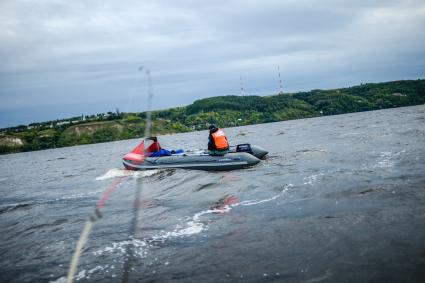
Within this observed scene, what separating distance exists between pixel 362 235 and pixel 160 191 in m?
10.4

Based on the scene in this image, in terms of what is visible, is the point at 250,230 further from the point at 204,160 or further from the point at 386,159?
the point at 204,160

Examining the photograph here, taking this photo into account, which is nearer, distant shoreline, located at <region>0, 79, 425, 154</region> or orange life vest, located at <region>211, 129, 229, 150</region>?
orange life vest, located at <region>211, 129, 229, 150</region>

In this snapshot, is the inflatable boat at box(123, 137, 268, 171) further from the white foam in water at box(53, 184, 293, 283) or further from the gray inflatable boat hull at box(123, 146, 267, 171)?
the white foam in water at box(53, 184, 293, 283)

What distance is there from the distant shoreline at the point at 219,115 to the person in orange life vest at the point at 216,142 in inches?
4149

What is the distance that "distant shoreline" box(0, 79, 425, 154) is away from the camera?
140125mm

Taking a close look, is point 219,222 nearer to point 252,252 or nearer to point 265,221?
point 265,221

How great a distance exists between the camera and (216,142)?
19.3 m

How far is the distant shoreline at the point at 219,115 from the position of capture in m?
140

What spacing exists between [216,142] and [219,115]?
153132mm

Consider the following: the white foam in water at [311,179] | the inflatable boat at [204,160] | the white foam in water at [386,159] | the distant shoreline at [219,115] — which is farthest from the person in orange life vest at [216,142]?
the distant shoreline at [219,115]

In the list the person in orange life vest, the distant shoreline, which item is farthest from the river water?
the distant shoreline

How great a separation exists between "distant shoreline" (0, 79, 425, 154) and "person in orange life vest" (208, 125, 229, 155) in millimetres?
105390

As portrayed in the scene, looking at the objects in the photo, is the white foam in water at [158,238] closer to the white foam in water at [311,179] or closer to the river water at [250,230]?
the river water at [250,230]

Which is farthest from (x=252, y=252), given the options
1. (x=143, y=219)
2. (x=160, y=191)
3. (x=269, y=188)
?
(x=160, y=191)
